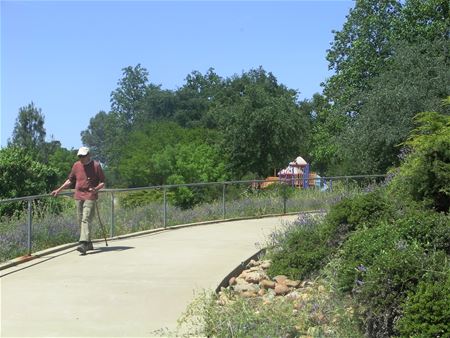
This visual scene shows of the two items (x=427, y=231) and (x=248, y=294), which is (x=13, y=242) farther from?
(x=427, y=231)

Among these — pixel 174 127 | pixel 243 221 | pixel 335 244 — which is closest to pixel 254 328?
pixel 335 244

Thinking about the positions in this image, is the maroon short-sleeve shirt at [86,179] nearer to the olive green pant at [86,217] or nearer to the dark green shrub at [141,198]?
the olive green pant at [86,217]

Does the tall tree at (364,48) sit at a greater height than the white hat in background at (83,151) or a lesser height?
greater

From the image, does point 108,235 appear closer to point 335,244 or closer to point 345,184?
point 335,244

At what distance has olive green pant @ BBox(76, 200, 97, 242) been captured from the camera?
35.1 feet

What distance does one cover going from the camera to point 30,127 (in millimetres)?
80688

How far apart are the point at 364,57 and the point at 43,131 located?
54.5 meters

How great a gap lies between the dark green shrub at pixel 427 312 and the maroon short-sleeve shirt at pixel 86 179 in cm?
690

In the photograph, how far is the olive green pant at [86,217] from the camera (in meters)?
10.7

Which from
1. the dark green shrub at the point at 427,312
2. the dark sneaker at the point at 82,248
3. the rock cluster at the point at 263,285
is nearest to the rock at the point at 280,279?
the rock cluster at the point at 263,285

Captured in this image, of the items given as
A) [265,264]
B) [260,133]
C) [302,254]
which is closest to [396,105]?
[260,133]

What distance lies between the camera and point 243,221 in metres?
15.9

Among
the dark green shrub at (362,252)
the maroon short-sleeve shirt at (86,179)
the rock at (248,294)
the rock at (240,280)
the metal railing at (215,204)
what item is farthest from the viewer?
the metal railing at (215,204)

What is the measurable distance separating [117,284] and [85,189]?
9.68 ft
